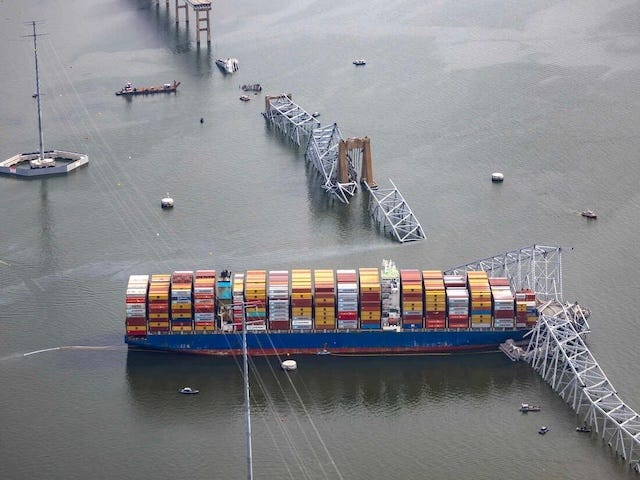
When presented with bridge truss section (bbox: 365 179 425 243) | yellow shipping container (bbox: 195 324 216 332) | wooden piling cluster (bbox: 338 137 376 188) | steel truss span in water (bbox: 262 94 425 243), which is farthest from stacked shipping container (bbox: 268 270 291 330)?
wooden piling cluster (bbox: 338 137 376 188)

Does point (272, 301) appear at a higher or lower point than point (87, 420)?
A: higher

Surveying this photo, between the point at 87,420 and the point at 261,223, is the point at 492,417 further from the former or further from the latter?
the point at 261,223

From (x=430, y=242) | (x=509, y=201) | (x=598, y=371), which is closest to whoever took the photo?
(x=598, y=371)

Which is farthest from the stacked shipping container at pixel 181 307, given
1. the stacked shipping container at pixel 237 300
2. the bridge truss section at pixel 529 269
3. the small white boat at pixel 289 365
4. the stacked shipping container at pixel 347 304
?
the bridge truss section at pixel 529 269

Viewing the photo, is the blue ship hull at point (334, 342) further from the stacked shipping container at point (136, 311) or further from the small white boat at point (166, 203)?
the small white boat at point (166, 203)

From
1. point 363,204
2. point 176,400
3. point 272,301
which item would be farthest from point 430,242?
point 176,400

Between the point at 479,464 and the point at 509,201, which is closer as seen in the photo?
the point at 479,464

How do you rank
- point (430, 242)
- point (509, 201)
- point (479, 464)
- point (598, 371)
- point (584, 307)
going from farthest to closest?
1. point (509, 201)
2. point (430, 242)
3. point (584, 307)
4. point (598, 371)
5. point (479, 464)

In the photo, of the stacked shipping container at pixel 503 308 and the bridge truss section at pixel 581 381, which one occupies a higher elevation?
the stacked shipping container at pixel 503 308
